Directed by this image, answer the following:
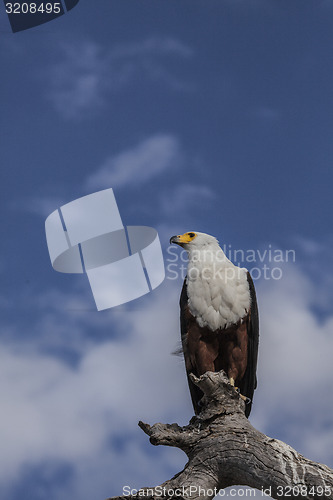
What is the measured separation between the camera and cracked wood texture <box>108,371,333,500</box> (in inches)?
227

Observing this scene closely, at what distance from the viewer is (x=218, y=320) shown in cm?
757

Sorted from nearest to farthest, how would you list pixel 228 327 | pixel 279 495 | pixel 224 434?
pixel 279 495
pixel 224 434
pixel 228 327

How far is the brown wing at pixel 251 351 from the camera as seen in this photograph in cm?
783

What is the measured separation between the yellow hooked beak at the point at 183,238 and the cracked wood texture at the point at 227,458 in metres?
2.22

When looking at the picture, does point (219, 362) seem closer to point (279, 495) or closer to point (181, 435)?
point (181, 435)

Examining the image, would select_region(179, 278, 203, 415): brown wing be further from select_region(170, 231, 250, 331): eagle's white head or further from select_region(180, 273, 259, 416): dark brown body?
select_region(170, 231, 250, 331): eagle's white head

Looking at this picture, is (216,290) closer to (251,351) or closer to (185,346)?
(185,346)

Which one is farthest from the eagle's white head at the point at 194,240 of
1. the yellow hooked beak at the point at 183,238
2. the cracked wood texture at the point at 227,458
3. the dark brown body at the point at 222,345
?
the cracked wood texture at the point at 227,458

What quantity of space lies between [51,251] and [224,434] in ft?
16.1

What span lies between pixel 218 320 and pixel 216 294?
34 cm

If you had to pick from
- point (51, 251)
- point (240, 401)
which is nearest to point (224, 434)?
point (240, 401)

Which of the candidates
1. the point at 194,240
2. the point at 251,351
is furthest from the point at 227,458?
the point at 194,240

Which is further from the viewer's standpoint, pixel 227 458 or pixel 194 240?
pixel 194 240

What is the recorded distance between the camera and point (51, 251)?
992 cm
